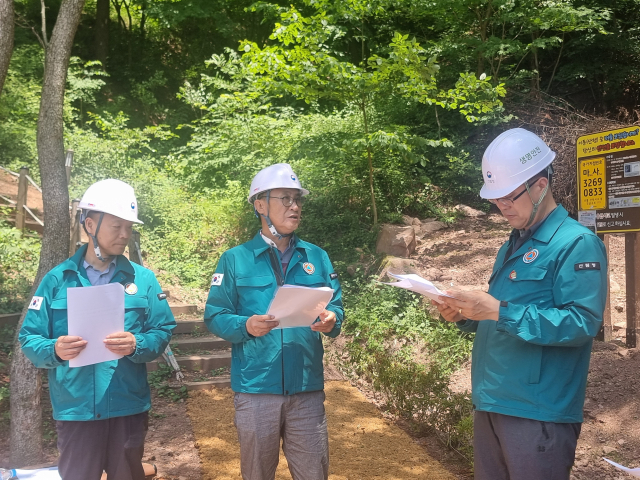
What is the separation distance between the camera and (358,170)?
11.6m

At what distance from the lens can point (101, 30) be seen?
1725 cm

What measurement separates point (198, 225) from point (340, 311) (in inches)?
359

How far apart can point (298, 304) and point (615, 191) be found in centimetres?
439

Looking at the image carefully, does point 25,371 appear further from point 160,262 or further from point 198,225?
point 198,225

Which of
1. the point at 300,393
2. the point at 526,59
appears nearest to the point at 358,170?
the point at 526,59

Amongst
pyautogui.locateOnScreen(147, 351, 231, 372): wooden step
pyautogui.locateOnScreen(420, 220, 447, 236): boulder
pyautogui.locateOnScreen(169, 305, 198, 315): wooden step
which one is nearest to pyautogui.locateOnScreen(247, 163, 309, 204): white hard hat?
pyautogui.locateOnScreen(147, 351, 231, 372): wooden step

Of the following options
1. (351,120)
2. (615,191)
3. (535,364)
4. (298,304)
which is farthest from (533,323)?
(351,120)

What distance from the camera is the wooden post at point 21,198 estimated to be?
1040cm

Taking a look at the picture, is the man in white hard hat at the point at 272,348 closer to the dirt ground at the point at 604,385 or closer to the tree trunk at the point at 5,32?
the dirt ground at the point at 604,385

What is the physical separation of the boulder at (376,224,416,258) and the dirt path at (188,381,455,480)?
4.01 meters

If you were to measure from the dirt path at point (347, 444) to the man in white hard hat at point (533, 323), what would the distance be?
2162 mm

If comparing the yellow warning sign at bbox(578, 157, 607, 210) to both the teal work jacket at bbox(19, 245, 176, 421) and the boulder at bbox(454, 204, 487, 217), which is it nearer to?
the teal work jacket at bbox(19, 245, 176, 421)

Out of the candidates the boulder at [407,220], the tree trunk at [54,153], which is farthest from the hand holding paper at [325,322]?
the boulder at [407,220]

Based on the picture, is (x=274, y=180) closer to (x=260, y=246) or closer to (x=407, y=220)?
(x=260, y=246)
